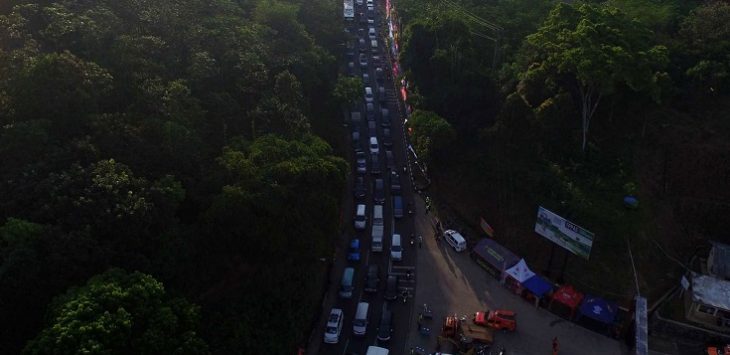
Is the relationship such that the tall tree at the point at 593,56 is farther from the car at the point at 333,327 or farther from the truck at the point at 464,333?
the car at the point at 333,327

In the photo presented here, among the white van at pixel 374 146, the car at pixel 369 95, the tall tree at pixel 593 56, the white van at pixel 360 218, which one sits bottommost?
the white van at pixel 360 218

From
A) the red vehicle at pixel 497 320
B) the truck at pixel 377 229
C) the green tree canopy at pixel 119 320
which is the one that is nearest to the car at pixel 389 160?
the truck at pixel 377 229

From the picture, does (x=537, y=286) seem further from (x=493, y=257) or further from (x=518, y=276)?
(x=493, y=257)

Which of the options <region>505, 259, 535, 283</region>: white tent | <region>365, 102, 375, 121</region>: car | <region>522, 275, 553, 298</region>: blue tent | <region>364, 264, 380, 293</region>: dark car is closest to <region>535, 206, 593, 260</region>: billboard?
<region>505, 259, 535, 283</region>: white tent

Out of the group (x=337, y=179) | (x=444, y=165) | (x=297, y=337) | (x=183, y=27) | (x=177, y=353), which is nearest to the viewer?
(x=177, y=353)

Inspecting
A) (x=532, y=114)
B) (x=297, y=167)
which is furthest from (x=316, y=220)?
(x=532, y=114)

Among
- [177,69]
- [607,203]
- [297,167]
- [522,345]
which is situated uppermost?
[177,69]

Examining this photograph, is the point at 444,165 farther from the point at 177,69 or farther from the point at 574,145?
the point at 177,69
